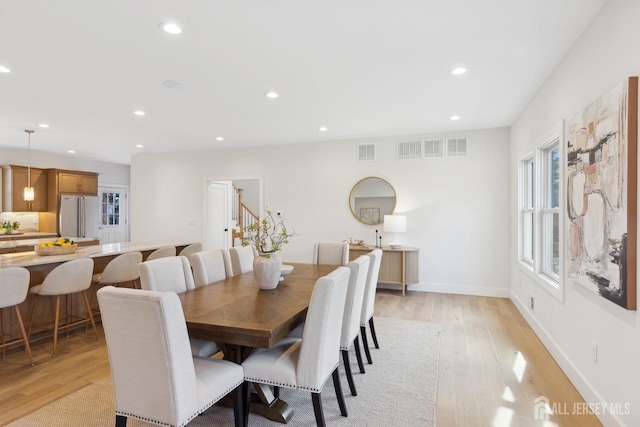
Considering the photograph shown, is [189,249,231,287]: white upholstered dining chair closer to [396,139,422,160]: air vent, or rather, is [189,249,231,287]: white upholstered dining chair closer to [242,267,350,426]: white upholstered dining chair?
[242,267,350,426]: white upholstered dining chair

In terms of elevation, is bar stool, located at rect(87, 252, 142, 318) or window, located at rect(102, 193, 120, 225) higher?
window, located at rect(102, 193, 120, 225)

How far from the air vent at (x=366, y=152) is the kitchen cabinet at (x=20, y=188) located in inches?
258

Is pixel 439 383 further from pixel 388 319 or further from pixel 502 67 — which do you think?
pixel 502 67

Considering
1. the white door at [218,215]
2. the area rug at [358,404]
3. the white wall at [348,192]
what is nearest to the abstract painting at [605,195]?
the area rug at [358,404]

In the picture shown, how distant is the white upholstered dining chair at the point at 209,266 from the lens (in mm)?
2975

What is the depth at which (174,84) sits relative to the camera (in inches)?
144

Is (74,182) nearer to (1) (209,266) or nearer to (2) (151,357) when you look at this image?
(1) (209,266)

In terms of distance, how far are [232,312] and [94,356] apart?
2048 mm

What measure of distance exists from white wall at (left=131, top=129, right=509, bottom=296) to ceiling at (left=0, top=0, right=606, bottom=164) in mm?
817

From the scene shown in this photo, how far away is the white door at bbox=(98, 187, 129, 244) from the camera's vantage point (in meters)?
8.82

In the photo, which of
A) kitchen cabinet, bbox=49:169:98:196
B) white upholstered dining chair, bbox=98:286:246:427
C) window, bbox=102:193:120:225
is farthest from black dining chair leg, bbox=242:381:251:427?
window, bbox=102:193:120:225

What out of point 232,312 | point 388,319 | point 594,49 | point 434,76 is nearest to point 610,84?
point 594,49

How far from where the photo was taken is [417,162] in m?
5.91

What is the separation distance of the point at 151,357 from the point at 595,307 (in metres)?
2.63
